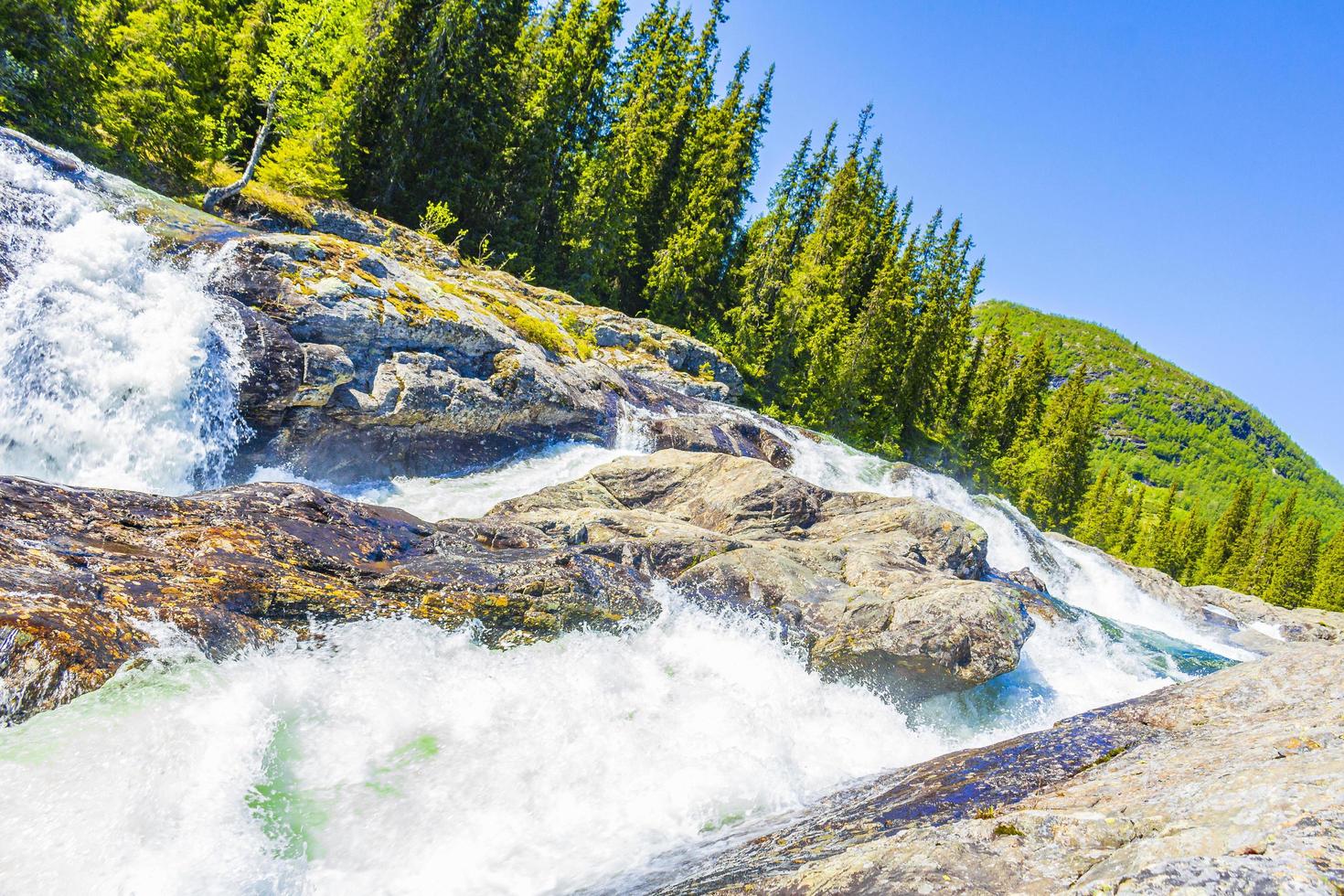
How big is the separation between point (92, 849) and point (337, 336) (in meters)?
12.4

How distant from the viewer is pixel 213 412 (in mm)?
12625

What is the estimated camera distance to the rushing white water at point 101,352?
1070cm

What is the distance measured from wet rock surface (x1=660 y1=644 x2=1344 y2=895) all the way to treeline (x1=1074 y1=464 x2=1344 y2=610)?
77599 mm

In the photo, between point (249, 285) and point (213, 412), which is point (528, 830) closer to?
point (213, 412)

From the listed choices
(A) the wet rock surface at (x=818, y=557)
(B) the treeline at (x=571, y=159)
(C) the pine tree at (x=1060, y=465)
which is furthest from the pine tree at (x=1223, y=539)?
(A) the wet rock surface at (x=818, y=557)

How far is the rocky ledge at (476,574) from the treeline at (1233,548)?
7262 centimetres

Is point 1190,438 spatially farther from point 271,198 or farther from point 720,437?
point 271,198

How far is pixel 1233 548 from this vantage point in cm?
7744

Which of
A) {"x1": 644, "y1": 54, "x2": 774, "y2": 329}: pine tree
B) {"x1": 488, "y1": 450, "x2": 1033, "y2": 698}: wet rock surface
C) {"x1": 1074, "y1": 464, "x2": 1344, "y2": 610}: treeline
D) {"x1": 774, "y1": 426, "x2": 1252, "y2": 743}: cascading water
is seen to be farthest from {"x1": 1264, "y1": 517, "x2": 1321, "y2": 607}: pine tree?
{"x1": 488, "y1": 450, "x2": 1033, "y2": 698}: wet rock surface

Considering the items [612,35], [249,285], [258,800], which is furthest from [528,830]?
[612,35]

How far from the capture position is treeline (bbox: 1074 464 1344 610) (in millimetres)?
69562

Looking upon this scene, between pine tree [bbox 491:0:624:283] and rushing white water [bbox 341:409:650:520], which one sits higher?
pine tree [bbox 491:0:624:283]

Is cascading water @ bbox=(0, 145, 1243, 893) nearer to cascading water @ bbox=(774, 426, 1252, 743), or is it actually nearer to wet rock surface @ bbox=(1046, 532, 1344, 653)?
cascading water @ bbox=(774, 426, 1252, 743)

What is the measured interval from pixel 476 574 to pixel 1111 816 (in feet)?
23.9
